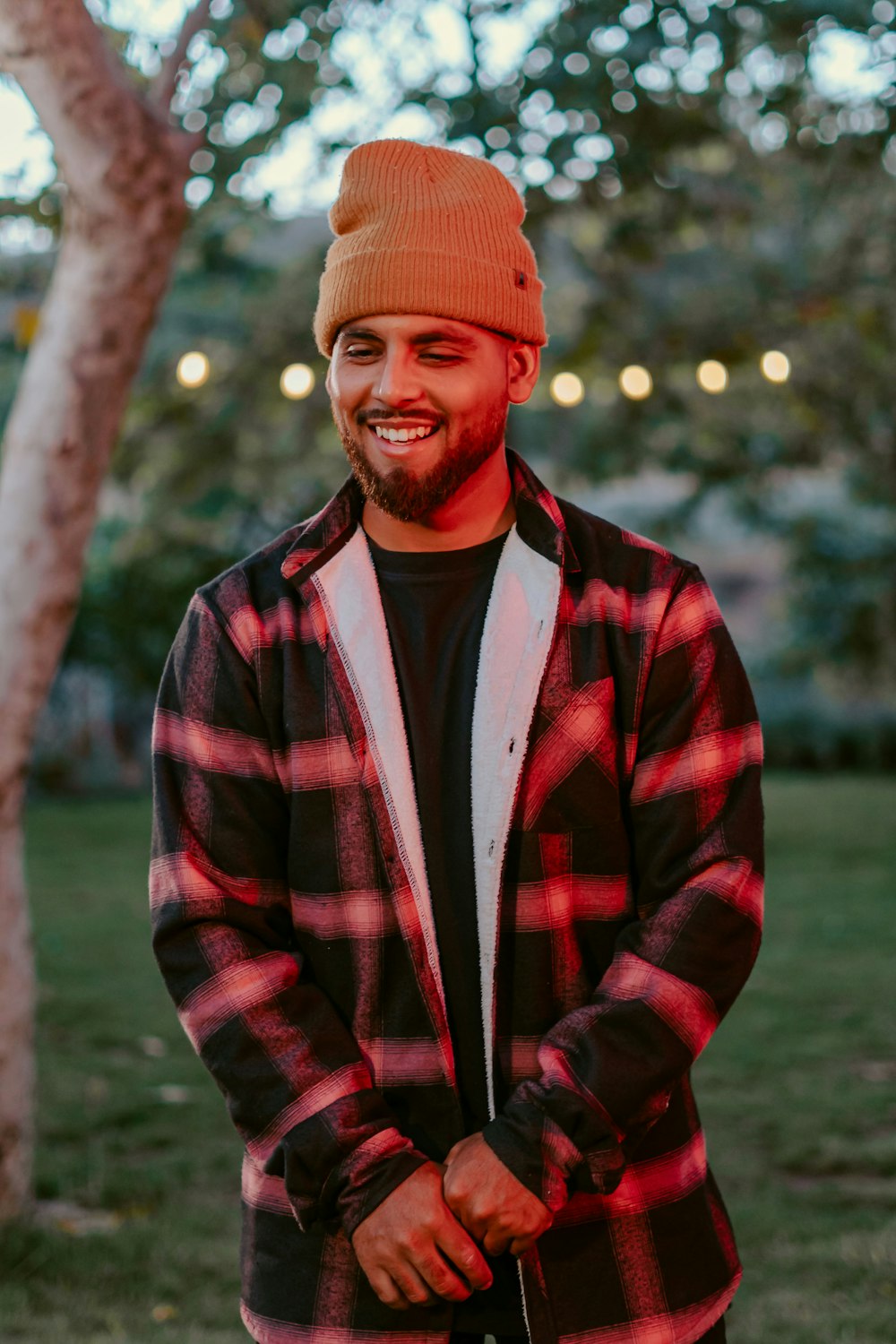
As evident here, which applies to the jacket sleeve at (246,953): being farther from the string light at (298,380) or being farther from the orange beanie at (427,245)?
the string light at (298,380)

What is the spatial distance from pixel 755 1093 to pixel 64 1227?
303cm

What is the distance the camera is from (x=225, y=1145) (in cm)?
575

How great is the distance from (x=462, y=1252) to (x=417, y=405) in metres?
1.15

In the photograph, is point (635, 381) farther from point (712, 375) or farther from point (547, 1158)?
point (547, 1158)

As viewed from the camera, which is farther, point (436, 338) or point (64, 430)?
point (64, 430)

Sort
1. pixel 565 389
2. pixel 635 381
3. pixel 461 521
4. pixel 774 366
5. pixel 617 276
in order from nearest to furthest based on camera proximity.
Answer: pixel 461 521
pixel 565 389
pixel 635 381
pixel 774 366
pixel 617 276

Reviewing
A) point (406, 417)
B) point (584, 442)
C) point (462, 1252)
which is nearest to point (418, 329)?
point (406, 417)

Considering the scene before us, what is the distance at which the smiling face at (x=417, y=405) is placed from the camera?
7.00 ft

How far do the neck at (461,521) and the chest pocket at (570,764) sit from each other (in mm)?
317

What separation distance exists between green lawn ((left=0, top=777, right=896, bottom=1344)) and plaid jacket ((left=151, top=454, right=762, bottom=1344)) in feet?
6.87

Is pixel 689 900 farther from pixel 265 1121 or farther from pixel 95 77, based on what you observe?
pixel 95 77

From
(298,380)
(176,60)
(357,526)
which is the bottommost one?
(357,526)

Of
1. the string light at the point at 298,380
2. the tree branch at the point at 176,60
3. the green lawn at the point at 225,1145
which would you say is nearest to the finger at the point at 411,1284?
the green lawn at the point at 225,1145

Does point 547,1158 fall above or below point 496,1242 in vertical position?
above
